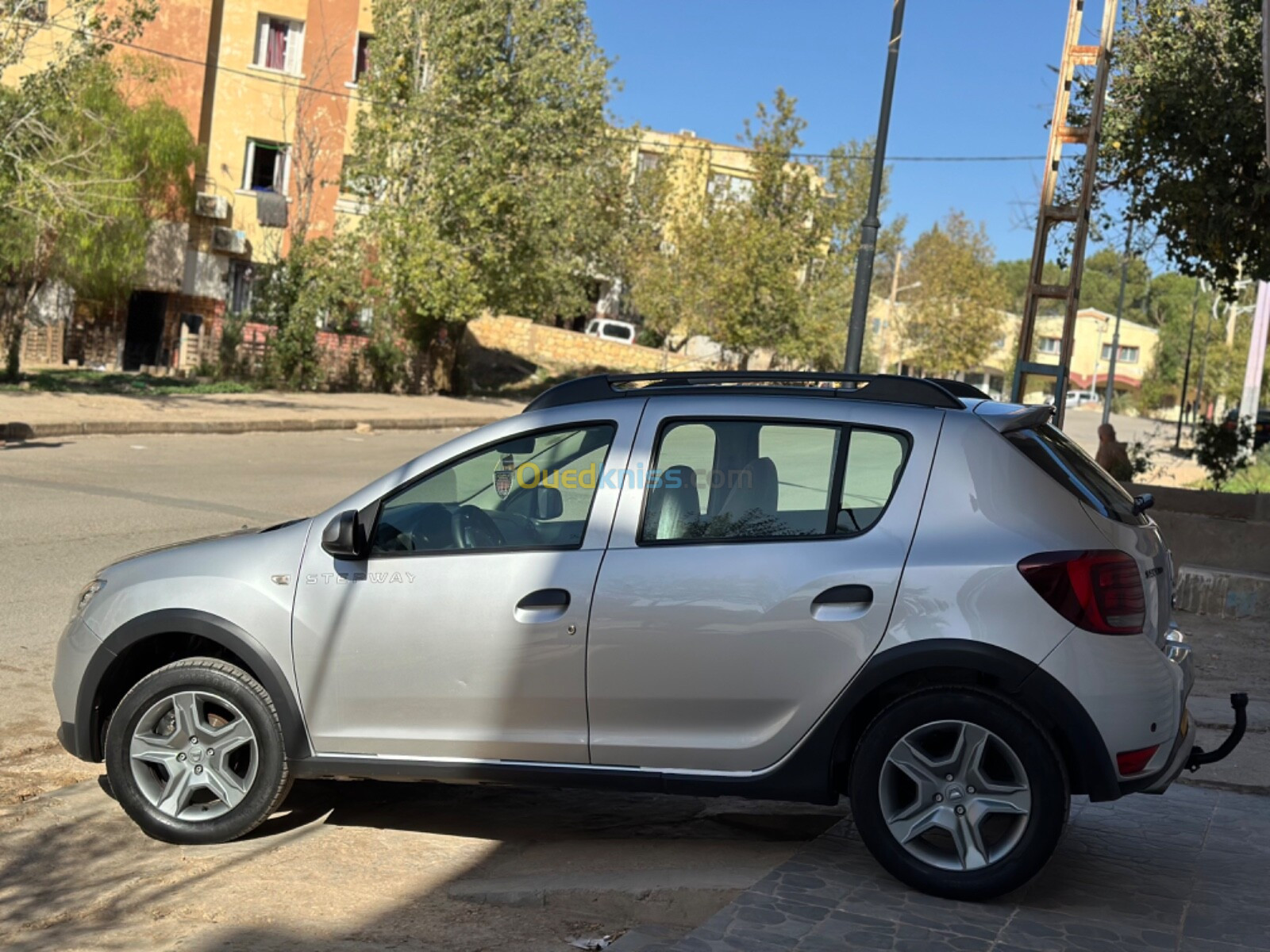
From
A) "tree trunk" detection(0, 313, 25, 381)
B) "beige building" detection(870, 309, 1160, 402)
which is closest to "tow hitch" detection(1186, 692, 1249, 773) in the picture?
"tree trunk" detection(0, 313, 25, 381)

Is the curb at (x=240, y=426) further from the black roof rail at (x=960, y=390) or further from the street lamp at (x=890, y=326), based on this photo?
the street lamp at (x=890, y=326)

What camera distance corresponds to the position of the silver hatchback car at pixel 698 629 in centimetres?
445

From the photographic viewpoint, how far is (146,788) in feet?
16.6

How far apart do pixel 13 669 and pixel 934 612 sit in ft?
16.3

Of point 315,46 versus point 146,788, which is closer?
point 146,788

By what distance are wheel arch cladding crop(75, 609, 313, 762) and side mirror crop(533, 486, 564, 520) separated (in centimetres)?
104

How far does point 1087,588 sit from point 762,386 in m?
1.31

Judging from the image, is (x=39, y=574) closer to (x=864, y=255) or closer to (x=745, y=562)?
(x=745, y=562)

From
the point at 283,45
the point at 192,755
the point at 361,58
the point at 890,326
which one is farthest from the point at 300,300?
the point at 890,326

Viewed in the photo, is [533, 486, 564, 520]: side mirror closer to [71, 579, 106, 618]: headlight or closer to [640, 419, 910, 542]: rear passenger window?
[640, 419, 910, 542]: rear passenger window

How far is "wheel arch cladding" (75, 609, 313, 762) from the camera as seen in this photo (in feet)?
16.1

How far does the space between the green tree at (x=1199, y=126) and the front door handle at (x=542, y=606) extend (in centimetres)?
1107

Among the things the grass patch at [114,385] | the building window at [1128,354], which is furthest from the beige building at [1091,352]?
the grass patch at [114,385]

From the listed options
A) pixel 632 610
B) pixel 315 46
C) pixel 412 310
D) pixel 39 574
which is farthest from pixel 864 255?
pixel 315 46
